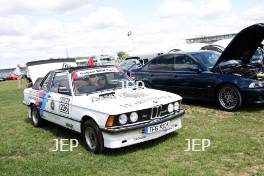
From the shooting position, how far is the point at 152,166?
16.3ft

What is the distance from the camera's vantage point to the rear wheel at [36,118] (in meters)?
8.16

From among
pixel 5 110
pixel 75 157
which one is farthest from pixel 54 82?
pixel 5 110

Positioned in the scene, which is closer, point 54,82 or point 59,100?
point 59,100

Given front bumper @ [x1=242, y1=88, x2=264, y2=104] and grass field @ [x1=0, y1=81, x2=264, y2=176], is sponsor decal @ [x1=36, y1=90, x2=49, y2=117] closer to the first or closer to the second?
grass field @ [x1=0, y1=81, x2=264, y2=176]

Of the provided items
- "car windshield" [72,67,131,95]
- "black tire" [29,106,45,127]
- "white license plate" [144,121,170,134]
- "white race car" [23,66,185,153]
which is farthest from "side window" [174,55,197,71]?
"black tire" [29,106,45,127]

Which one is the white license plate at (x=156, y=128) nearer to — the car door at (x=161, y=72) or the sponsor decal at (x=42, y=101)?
the sponsor decal at (x=42, y=101)

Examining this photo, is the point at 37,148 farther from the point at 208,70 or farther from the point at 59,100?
the point at 208,70

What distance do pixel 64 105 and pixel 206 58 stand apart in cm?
435

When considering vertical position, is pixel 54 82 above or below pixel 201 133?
above

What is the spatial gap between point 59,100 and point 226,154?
3313 mm

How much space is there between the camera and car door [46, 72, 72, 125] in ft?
21.2

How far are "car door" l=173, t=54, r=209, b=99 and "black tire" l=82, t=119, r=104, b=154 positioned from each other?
383cm

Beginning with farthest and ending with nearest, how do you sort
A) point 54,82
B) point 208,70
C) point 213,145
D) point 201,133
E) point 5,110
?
1. point 5,110
2. point 208,70
3. point 54,82
4. point 201,133
5. point 213,145

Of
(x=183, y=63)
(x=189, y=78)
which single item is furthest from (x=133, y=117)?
(x=183, y=63)
